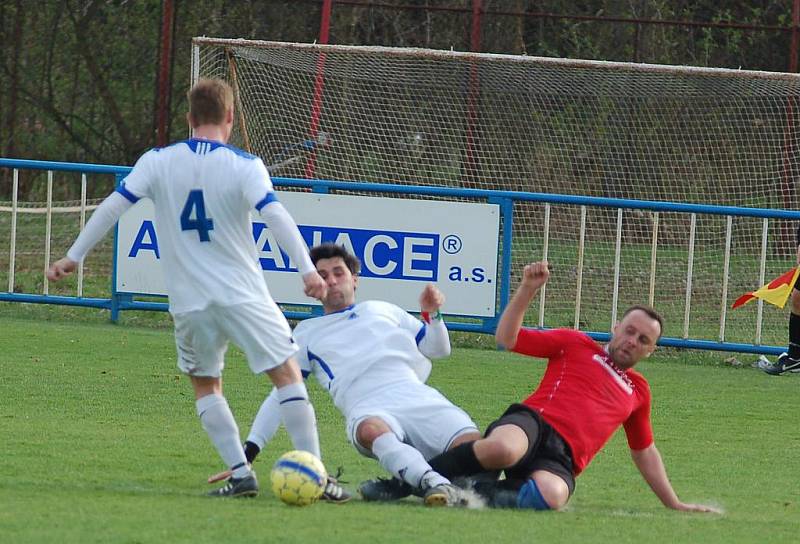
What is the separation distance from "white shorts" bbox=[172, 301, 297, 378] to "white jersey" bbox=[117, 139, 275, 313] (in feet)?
0.14

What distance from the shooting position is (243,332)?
5.27 m

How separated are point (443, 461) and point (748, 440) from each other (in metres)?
2.81

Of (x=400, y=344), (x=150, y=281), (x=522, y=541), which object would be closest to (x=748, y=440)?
(x=400, y=344)

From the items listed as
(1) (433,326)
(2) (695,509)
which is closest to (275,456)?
(1) (433,326)

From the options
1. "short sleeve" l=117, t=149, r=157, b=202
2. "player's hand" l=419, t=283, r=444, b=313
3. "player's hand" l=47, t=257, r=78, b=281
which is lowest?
"player's hand" l=419, t=283, r=444, b=313

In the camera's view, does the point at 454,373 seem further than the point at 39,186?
No

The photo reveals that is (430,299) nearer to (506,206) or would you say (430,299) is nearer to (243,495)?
(243,495)

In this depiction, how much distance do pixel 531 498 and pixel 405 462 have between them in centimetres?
52

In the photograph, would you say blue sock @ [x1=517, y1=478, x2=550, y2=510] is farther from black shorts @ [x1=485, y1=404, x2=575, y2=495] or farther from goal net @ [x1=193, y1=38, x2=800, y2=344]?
goal net @ [x1=193, y1=38, x2=800, y2=344]

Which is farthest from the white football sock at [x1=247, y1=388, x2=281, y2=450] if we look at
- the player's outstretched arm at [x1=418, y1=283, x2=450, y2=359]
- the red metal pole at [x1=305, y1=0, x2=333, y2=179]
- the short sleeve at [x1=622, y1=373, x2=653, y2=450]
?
the red metal pole at [x1=305, y1=0, x2=333, y2=179]

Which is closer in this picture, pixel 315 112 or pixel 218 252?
pixel 218 252

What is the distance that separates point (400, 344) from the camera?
5777mm

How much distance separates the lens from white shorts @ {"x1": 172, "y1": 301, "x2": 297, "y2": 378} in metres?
5.26

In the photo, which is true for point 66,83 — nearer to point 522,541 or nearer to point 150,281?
point 150,281
